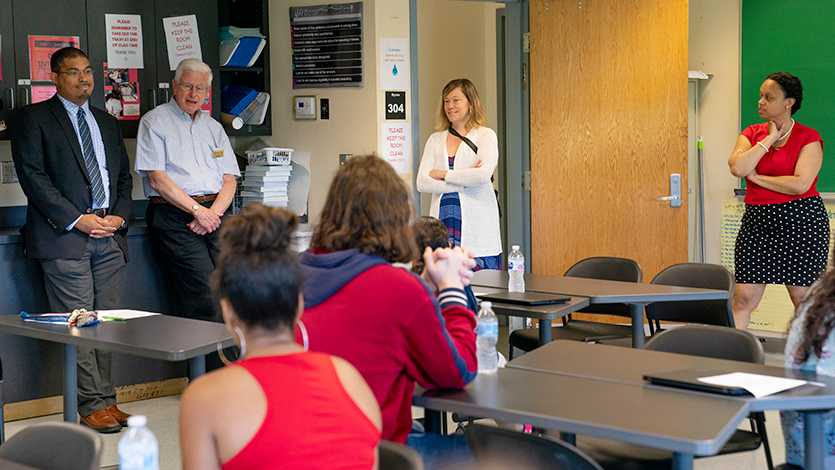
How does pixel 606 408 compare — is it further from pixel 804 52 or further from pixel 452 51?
pixel 452 51

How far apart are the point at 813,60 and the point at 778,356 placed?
1925mm

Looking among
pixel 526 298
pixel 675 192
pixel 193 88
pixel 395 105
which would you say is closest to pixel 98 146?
pixel 193 88

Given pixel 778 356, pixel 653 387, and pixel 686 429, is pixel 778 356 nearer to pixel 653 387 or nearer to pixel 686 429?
pixel 653 387

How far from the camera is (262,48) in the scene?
5270 millimetres

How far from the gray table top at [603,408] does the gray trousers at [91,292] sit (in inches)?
99.4

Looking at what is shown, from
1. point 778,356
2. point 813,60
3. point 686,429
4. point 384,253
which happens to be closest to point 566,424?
point 686,429

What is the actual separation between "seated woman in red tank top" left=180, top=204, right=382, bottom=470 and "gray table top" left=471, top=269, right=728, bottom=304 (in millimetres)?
1978

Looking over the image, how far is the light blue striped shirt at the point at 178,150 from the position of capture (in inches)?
168

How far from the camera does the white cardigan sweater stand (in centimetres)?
466

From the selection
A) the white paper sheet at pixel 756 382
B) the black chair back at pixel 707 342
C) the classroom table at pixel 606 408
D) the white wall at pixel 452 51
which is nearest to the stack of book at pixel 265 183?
the white wall at pixel 452 51

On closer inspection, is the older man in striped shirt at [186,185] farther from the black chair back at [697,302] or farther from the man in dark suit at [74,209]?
the black chair back at [697,302]

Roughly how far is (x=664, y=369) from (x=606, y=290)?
A: 1.16 metres

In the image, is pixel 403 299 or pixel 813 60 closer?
pixel 403 299

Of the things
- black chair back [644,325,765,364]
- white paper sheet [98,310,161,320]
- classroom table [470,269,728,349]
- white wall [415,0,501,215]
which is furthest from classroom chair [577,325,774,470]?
white wall [415,0,501,215]
